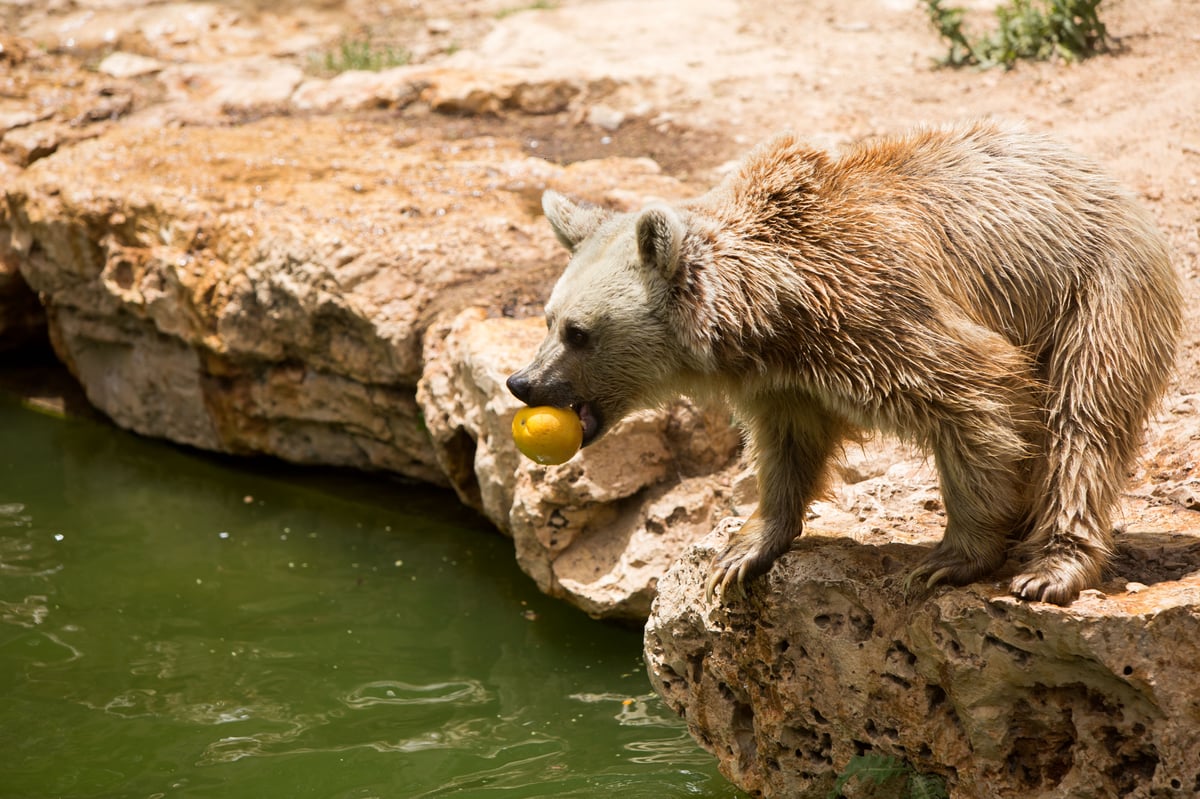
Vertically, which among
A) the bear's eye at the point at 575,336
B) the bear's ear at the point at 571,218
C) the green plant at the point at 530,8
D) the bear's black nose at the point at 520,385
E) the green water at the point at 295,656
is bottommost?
the green water at the point at 295,656

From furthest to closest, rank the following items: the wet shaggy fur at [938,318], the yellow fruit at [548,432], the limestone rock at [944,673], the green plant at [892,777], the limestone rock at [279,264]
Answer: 1. the limestone rock at [279,264]
2. the yellow fruit at [548,432]
3. the green plant at [892,777]
4. the wet shaggy fur at [938,318]
5. the limestone rock at [944,673]

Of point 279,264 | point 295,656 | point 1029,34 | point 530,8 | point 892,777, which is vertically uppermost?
point 530,8

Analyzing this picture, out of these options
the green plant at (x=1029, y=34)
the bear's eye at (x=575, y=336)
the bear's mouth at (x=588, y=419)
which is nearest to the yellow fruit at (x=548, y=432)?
the bear's mouth at (x=588, y=419)

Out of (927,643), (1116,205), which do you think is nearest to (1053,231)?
(1116,205)

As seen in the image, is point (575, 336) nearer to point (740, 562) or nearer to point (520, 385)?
point (520, 385)

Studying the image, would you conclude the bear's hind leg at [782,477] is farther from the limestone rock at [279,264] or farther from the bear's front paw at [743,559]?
the limestone rock at [279,264]

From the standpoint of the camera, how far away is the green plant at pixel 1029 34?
8.93 meters

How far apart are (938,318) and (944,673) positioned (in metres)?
1.09

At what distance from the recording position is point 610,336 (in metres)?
3.96

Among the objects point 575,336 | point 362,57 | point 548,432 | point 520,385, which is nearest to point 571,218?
point 575,336

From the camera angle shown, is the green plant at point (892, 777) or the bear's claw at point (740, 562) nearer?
the green plant at point (892, 777)

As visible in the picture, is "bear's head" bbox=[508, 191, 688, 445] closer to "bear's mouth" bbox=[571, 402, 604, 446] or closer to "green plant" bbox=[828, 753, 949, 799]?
"bear's mouth" bbox=[571, 402, 604, 446]

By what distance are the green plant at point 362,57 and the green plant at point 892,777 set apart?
28.4 feet

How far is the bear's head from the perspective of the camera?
→ 3887 mm
